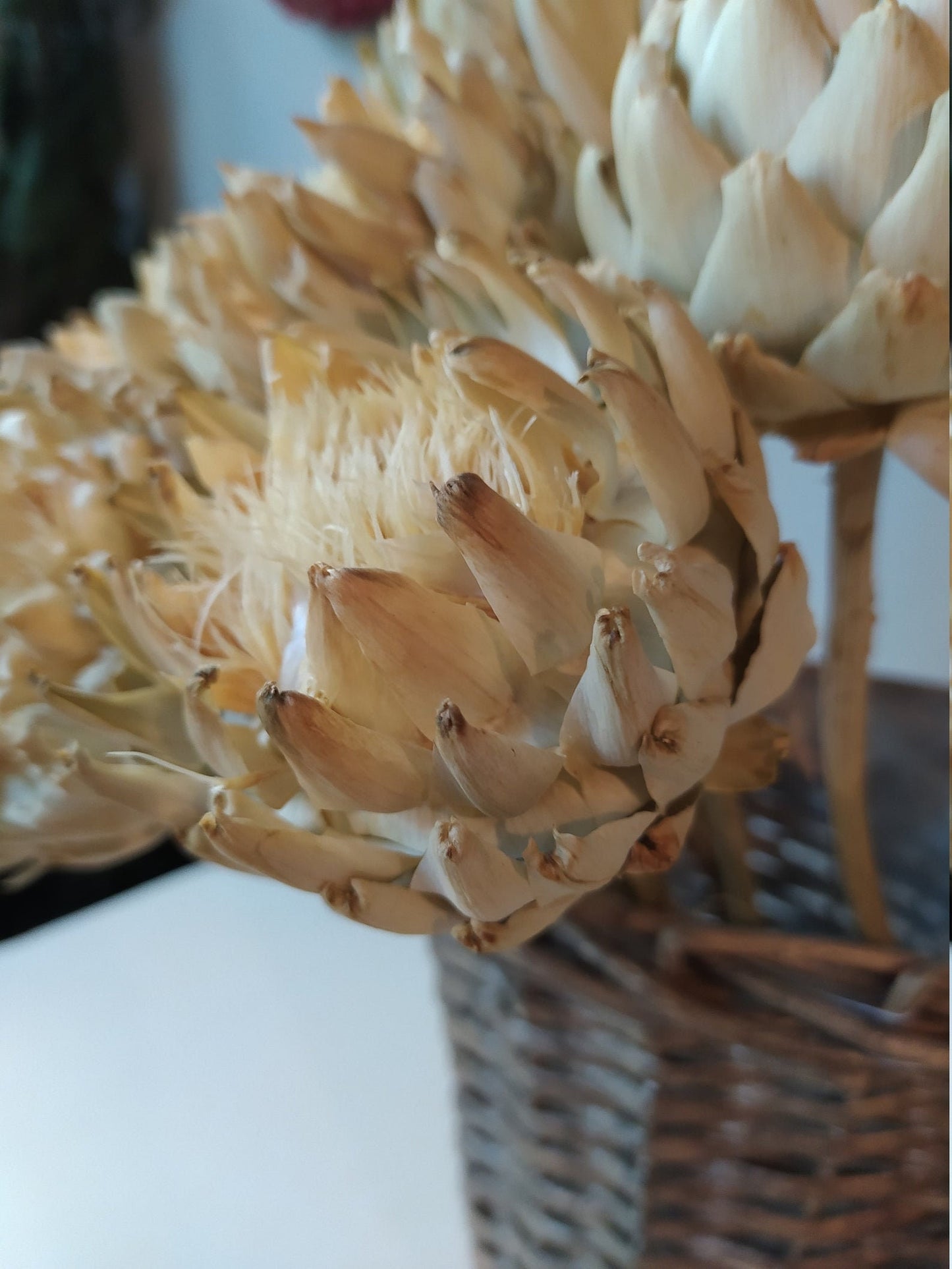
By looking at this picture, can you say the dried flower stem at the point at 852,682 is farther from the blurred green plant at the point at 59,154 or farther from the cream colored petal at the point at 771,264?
the blurred green plant at the point at 59,154

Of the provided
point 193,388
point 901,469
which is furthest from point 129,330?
A: point 901,469

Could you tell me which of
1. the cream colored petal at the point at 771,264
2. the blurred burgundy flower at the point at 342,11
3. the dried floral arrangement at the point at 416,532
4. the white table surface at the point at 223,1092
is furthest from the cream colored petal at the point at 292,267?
the blurred burgundy flower at the point at 342,11

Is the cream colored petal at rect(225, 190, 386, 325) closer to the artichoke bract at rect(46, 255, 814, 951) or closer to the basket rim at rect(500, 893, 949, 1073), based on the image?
the artichoke bract at rect(46, 255, 814, 951)

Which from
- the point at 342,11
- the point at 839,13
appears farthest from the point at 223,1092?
the point at 342,11

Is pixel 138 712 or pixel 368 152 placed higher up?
pixel 368 152

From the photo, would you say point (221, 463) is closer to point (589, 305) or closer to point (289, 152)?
point (589, 305)

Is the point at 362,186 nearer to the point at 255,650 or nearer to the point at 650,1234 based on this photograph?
the point at 255,650

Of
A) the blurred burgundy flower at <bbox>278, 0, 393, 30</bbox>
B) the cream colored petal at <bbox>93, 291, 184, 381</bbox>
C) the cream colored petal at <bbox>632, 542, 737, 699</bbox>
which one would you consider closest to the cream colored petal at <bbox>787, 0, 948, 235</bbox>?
the cream colored petal at <bbox>632, 542, 737, 699</bbox>
